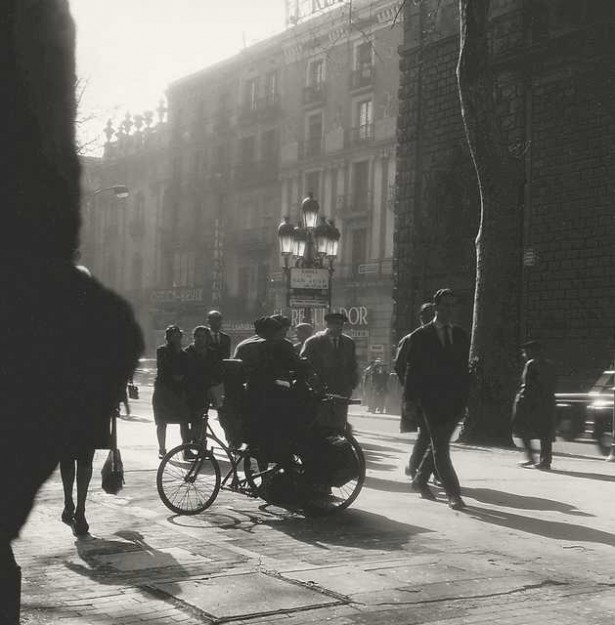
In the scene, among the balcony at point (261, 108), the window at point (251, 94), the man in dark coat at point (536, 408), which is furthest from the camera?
the window at point (251, 94)

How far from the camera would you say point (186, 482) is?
25.9 ft

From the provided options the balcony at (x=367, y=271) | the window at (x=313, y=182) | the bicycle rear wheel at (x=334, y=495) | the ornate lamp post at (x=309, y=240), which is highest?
the window at (x=313, y=182)

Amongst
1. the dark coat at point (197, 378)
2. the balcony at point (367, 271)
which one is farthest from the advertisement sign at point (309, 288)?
the balcony at point (367, 271)

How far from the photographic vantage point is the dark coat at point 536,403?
12836 mm

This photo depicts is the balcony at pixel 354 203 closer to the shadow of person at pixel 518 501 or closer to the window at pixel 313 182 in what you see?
the window at pixel 313 182

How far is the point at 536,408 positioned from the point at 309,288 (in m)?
6.94

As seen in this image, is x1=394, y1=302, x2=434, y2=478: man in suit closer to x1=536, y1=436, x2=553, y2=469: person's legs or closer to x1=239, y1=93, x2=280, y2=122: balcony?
x1=536, y1=436, x2=553, y2=469: person's legs

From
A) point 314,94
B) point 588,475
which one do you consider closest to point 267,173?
point 314,94

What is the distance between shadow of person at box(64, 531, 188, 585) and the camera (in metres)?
5.36

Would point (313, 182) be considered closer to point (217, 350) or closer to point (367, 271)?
point (367, 271)

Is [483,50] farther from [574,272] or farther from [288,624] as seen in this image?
[288,624]

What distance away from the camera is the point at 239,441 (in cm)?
829

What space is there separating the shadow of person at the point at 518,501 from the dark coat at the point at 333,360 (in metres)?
2.31

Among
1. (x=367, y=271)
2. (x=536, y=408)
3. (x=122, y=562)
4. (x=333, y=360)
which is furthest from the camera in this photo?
(x=367, y=271)
